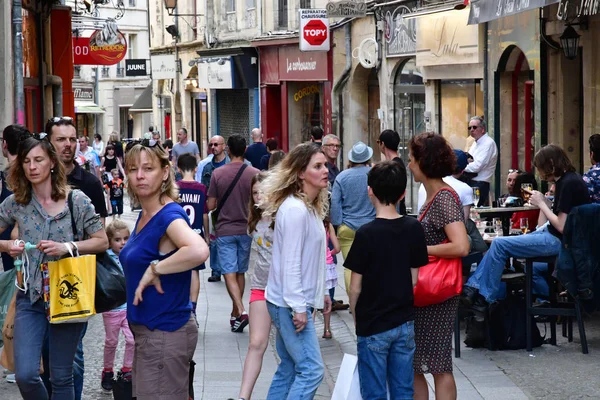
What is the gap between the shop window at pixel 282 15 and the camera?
31.3 m

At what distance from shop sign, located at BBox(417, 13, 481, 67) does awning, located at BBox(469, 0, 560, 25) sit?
2459mm

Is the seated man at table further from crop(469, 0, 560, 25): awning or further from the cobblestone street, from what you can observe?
crop(469, 0, 560, 25): awning

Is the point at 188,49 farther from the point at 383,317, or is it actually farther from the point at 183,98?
the point at 383,317

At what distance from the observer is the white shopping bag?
6.14 m

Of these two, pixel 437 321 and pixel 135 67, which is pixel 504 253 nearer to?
pixel 437 321

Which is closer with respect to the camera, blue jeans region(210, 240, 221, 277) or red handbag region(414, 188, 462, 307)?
red handbag region(414, 188, 462, 307)

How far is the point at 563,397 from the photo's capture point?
25.8 ft

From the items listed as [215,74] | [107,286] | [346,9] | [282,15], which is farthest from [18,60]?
[215,74]

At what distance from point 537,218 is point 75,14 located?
1534 cm

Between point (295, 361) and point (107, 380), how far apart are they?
235 centimetres

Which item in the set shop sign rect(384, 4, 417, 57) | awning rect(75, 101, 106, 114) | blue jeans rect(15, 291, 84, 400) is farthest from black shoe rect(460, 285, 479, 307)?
awning rect(75, 101, 106, 114)

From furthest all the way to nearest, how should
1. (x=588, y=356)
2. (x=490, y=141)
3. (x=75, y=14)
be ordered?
(x=75, y=14) < (x=490, y=141) < (x=588, y=356)

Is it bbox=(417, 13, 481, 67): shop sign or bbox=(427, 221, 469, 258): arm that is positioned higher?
bbox=(417, 13, 481, 67): shop sign

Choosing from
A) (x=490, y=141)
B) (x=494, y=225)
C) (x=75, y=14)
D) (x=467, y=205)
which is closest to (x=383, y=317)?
(x=467, y=205)
